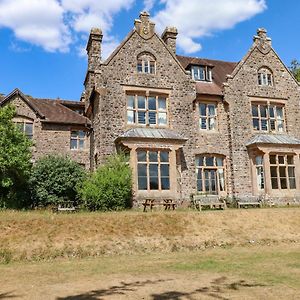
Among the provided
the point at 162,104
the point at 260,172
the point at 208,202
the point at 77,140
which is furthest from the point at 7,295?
the point at 260,172

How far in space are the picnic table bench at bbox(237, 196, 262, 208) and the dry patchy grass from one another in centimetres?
441

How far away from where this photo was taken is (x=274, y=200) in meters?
27.6

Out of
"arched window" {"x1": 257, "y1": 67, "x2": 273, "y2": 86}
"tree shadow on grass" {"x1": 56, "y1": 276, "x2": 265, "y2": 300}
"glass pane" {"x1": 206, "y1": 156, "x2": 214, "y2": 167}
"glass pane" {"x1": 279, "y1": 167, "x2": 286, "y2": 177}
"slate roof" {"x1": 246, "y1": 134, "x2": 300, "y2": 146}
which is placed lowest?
"tree shadow on grass" {"x1": 56, "y1": 276, "x2": 265, "y2": 300}

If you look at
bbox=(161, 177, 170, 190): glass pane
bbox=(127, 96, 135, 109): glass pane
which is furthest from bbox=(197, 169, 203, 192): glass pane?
bbox=(127, 96, 135, 109): glass pane

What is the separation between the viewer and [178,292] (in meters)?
9.06

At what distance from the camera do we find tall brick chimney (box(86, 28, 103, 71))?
2969 cm

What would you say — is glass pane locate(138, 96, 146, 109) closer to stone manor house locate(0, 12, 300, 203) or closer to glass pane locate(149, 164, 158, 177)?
stone manor house locate(0, 12, 300, 203)

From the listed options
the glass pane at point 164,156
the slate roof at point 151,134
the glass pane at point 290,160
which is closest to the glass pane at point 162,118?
the slate roof at point 151,134

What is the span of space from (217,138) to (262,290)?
19956 mm

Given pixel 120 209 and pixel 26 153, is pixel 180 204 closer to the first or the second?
pixel 120 209

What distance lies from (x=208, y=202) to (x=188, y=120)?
6.34 m

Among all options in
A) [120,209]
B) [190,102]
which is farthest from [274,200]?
[120,209]

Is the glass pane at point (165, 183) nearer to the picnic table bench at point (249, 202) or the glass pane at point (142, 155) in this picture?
the glass pane at point (142, 155)

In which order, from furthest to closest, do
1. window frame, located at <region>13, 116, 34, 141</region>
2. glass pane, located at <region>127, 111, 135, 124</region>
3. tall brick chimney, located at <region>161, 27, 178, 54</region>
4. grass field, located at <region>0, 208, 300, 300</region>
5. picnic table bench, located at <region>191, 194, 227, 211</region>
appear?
tall brick chimney, located at <region>161, 27, 178, 54</region> < window frame, located at <region>13, 116, 34, 141</region> < glass pane, located at <region>127, 111, 135, 124</region> < picnic table bench, located at <region>191, 194, 227, 211</region> < grass field, located at <region>0, 208, 300, 300</region>
